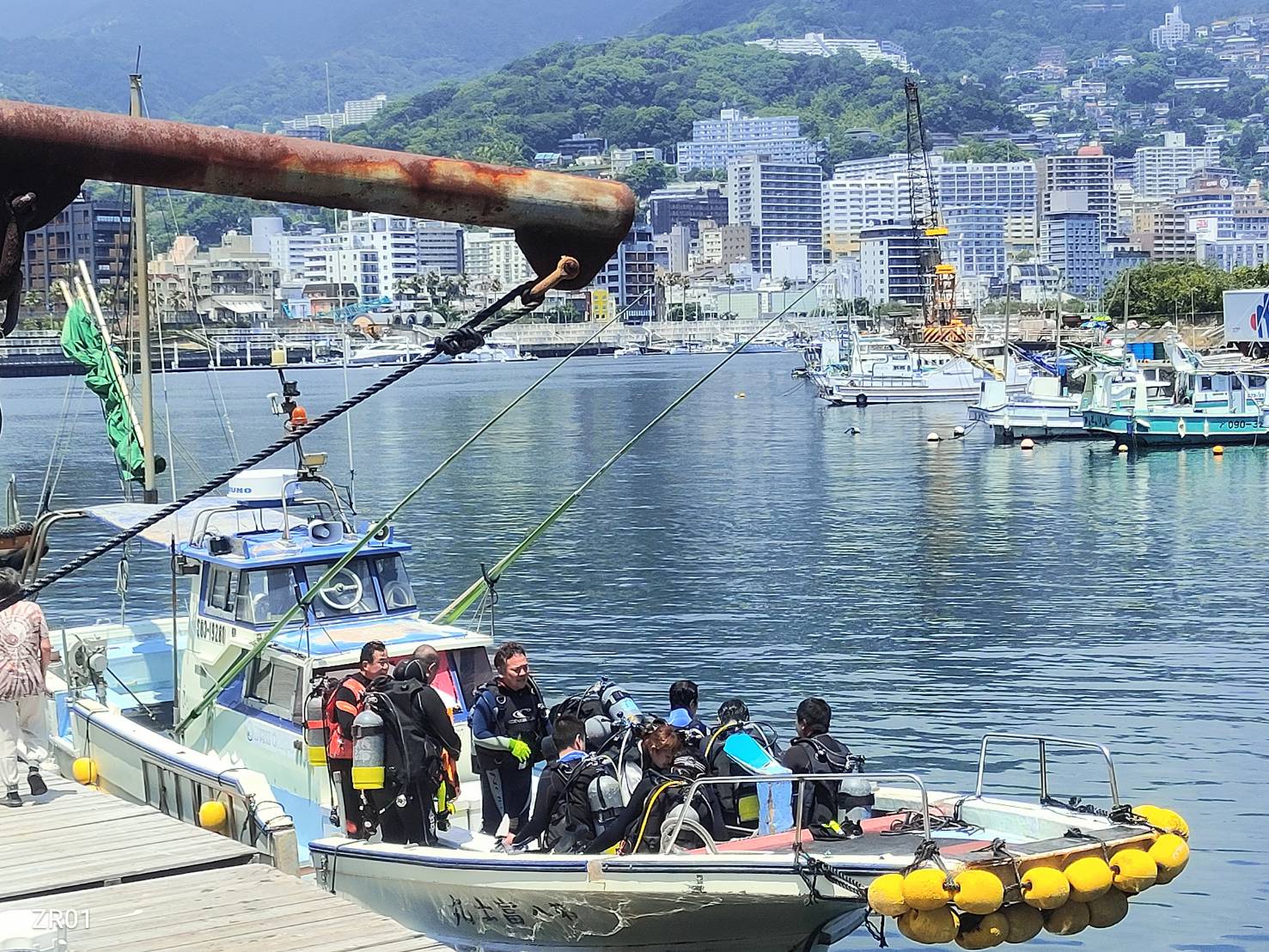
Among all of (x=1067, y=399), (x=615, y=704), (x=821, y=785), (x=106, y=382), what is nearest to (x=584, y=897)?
(x=821, y=785)

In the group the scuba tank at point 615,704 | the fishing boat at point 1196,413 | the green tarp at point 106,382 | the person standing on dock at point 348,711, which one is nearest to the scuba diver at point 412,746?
the person standing on dock at point 348,711

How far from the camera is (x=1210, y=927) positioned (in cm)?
1686

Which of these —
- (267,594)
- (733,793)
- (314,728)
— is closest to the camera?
(733,793)

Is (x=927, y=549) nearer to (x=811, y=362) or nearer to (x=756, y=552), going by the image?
(x=756, y=552)

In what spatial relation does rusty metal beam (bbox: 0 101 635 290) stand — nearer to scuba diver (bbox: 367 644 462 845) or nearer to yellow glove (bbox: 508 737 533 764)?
scuba diver (bbox: 367 644 462 845)

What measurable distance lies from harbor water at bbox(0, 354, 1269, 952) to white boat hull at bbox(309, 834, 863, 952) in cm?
477

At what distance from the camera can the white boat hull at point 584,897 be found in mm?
12188

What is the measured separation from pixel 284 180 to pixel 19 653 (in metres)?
9.03

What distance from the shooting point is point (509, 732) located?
1412 cm

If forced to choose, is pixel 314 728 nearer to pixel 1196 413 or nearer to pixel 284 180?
pixel 284 180

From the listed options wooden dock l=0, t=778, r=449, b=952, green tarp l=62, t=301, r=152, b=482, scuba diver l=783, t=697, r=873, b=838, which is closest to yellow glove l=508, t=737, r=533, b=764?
scuba diver l=783, t=697, r=873, b=838

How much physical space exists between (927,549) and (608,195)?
4095cm

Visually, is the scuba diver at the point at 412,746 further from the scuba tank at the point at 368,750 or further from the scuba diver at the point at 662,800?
the scuba diver at the point at 662,800

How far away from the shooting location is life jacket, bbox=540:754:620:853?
43.5ft
